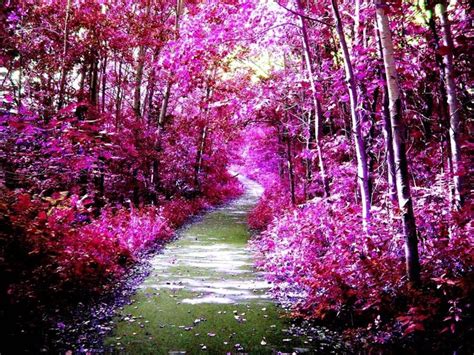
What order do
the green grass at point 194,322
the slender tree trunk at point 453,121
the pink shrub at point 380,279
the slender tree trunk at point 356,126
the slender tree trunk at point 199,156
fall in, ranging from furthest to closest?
1. the slender tree trunk at point 199,156
2. the slender tree trunk at point 356,126
3. the slender tree trunk at point 453,121
4. the green grass at point 194,322
5. the pink shrub at point 380,279

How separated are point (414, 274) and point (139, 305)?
170 inches

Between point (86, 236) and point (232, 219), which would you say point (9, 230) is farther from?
point (232, 219)

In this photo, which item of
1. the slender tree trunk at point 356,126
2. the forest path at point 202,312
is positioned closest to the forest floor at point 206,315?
the forest path at point 202,312

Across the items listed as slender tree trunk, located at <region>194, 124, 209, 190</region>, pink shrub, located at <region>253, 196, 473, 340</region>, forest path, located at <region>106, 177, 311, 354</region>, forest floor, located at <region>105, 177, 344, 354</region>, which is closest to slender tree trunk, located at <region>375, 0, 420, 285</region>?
pink shrub, located at <region>253, 196, 473, 340</region>

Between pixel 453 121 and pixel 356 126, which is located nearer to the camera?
pixel 453 121

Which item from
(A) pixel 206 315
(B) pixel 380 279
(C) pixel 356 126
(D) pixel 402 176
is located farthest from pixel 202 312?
(C) pixel 356 126

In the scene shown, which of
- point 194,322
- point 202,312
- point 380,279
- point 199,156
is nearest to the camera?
point 380,279

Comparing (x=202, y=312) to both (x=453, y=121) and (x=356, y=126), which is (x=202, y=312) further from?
(x=453, y=121)

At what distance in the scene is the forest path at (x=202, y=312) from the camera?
15.9 ft

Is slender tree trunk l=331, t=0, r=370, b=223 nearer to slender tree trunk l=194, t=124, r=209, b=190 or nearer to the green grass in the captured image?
the green grass

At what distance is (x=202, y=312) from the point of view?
6070 mm

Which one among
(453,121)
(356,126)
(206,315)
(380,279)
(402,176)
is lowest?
(206,315)

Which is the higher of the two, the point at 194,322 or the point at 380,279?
the point at 380,279

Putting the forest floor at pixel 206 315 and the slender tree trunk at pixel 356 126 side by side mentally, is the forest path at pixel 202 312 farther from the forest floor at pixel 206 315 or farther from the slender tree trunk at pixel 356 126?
the slender tree trunk at pixel 356 126
